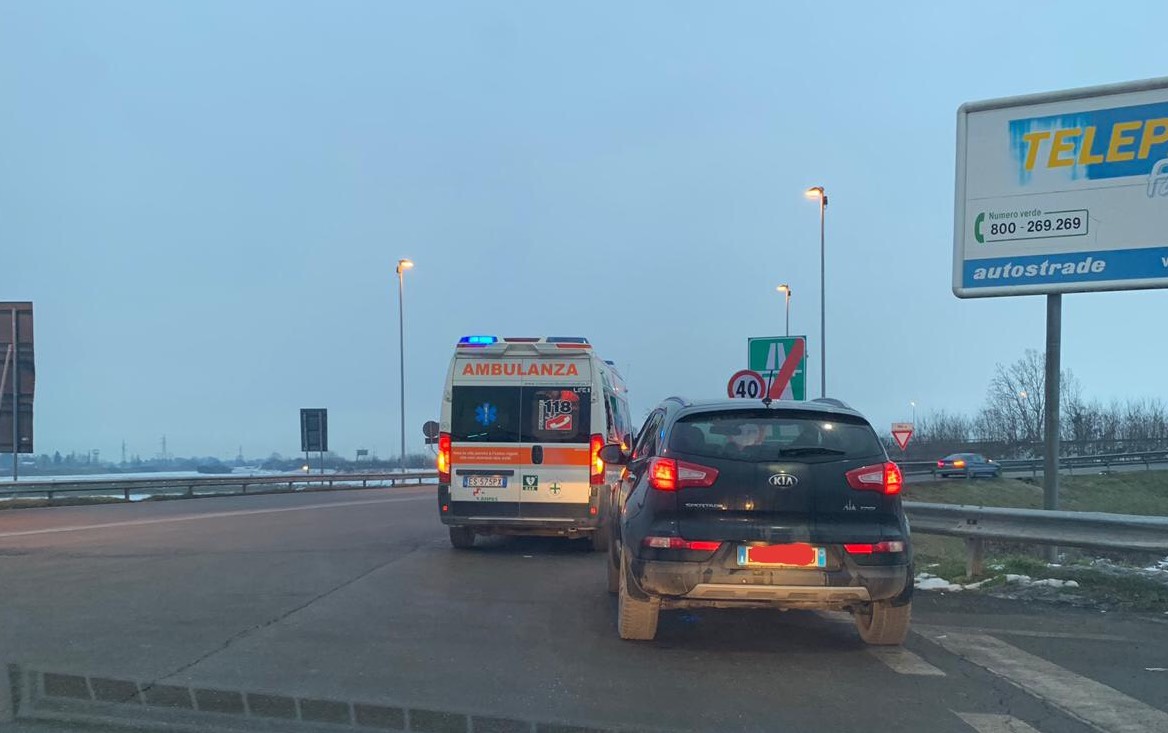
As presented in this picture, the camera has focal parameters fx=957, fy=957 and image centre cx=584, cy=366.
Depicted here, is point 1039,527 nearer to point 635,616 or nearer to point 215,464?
point 635,616

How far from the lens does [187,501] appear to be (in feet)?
93.2

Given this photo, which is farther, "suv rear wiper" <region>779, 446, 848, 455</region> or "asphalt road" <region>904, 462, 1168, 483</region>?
"asphalt road" <region>904, 462, 1168, 483</region>

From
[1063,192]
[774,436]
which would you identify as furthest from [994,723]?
[1063,192]

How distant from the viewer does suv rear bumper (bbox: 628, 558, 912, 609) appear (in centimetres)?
669

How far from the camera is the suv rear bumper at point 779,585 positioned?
21.9ft

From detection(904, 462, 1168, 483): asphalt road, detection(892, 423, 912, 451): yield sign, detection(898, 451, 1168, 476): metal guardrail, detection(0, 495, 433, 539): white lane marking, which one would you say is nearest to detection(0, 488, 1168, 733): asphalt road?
detection(0, 495, 433, 539): white lane marking

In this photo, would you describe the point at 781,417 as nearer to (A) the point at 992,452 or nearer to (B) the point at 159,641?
(B) the point at 159,641

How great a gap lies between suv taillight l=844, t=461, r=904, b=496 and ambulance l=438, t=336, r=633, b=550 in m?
6.13

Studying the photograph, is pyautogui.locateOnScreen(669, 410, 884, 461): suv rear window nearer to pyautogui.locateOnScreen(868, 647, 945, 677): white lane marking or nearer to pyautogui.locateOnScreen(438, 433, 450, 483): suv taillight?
pyautogui.locateOnScreen(868, 647, 945, 677): white lane marking

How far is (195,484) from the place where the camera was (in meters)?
30.4

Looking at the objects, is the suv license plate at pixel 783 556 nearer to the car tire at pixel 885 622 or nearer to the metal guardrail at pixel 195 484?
the car tire at pixel 885 622

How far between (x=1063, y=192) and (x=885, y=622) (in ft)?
26.4

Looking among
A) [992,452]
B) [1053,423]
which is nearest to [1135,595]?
[1053,423]

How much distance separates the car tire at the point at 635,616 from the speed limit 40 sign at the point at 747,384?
7976mm
